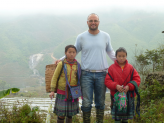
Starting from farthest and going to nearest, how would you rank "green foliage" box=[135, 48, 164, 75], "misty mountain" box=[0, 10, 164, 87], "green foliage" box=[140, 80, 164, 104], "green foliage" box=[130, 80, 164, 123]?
1. "misty mountain" box=[0, 10, 164, 87]
2. "green foliage" box=[135, 48, 164, 75]
3. "green foliage" box=[140, 80, 164, 104]
4. "green foliage" box=[130, 80, 164, 123]

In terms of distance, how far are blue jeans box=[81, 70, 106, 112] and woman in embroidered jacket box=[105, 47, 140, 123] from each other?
0.15m

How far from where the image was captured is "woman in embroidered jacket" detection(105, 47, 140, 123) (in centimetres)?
265

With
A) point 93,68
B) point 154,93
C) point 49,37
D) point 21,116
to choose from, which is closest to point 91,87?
point 93,68

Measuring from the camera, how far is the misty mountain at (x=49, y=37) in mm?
80094

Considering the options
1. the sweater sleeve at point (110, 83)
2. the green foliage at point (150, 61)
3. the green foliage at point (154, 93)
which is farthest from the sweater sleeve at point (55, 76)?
the green foliage at point (150, 61)

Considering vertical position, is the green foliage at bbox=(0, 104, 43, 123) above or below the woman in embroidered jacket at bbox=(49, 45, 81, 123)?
below

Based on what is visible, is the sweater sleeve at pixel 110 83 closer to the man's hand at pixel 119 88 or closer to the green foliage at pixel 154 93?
the man's hand at pixel 119 88

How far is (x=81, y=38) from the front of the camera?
2988mm

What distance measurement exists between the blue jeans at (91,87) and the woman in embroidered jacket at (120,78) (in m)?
0.15

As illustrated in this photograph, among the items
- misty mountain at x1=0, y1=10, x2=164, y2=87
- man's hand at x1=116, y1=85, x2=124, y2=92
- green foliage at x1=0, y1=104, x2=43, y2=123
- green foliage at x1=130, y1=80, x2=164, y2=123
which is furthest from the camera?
misty mountain at x1=0, y1=10, x2=164, y2=87

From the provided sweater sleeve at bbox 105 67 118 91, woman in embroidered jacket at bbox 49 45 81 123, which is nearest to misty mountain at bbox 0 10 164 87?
woman in embroidered jacket at bbox 49 45 81 123

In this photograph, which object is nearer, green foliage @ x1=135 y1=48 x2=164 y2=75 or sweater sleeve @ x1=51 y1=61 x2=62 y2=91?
sweater sleeve @ x1=51 y1=61 x2=62 y2=91

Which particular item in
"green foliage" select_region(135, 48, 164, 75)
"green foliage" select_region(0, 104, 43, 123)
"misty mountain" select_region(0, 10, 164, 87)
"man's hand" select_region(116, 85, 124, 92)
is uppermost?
"misty mountain" select_region(0, 10, 164, 87)

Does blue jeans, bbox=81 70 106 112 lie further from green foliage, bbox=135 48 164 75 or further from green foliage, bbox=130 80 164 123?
green foliage, bbox=135 48 164 75
